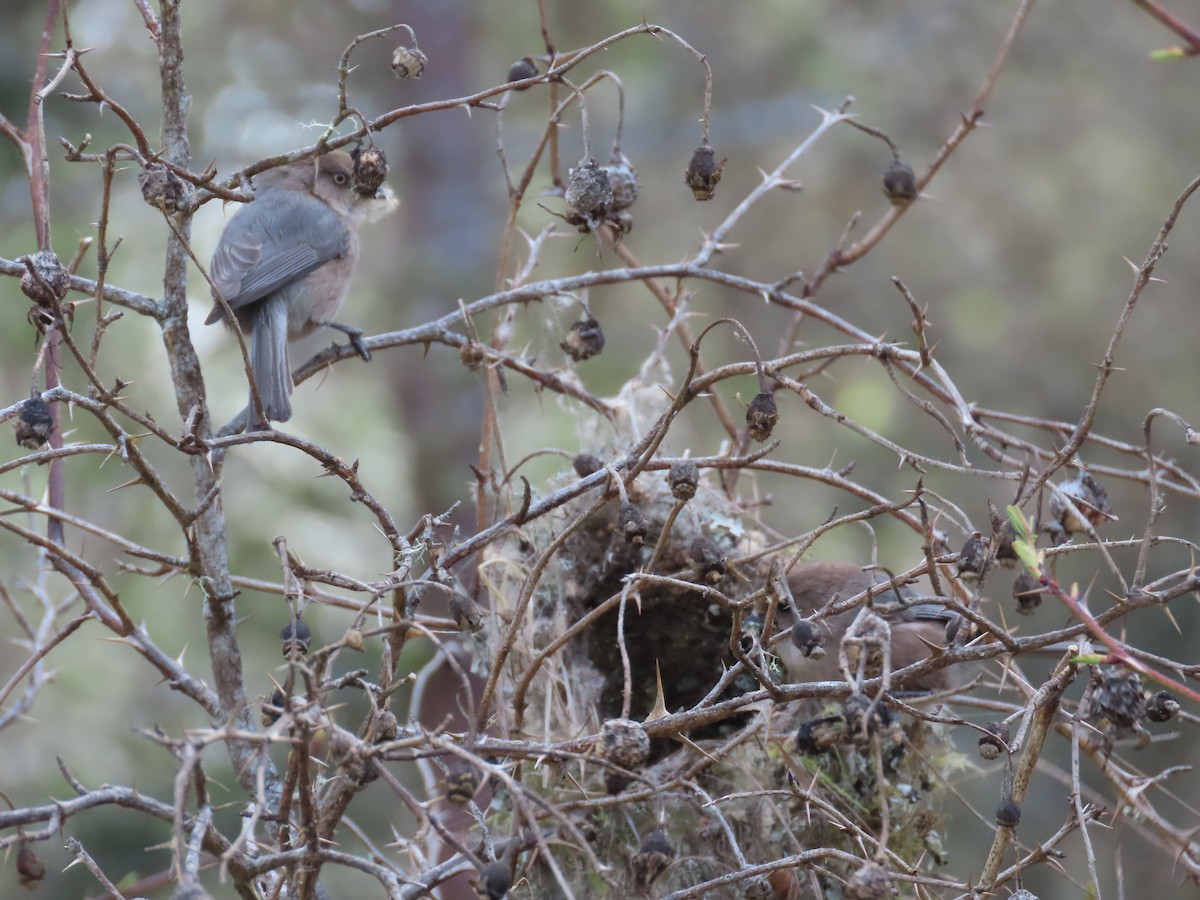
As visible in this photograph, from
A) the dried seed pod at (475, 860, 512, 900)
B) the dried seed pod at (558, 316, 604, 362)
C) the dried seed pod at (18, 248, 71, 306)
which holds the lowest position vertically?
the dried seed pod at (475, 860, 512, 900)

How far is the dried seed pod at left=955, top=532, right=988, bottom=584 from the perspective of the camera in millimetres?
2521

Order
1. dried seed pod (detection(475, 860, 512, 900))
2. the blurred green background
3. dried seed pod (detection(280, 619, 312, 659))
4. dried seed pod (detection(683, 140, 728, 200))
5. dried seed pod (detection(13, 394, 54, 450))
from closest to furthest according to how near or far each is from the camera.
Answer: dried seed pod (detection(475, 860, 512, 900)), dried seed pod (detection(280, 619, 312, 659)), dried seed pod (detection(13, 394, 54, 450)), dried seed pod (detection(683, 140, 728, 200)), the blurred green background

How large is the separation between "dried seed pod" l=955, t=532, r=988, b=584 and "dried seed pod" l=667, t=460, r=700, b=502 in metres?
0.57

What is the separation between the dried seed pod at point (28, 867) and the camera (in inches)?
100

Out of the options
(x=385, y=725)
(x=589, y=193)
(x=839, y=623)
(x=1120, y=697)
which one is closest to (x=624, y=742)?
(x=385, y=725)

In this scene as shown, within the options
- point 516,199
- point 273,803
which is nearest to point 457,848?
point 273,803

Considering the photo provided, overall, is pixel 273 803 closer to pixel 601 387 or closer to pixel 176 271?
pixel 176 271

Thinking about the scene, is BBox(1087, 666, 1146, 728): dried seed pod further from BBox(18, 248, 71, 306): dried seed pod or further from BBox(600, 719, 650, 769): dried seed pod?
BBox(18, 248, 71, 306): dried seed pod

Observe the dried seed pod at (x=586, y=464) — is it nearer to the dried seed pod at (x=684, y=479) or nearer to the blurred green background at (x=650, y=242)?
the dried seed pod at (x=684, y=479)

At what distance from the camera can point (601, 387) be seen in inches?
362

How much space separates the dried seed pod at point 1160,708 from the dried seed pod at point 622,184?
5.36ft

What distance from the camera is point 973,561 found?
8.29 ft

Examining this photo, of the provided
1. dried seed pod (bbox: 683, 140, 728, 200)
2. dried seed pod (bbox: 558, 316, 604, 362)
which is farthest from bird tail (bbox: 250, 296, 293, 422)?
dried seed pod (bbox: 683, 140, 728, 200)

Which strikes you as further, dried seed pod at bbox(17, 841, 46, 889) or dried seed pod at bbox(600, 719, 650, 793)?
dried seed pod at bbox(17, 841, 46, 889)
